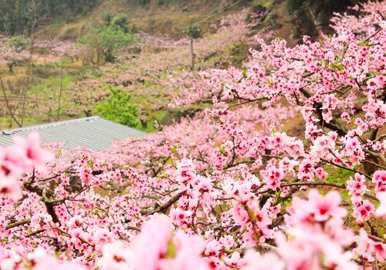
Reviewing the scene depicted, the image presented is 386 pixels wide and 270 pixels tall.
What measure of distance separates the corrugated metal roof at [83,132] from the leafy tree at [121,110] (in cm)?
351

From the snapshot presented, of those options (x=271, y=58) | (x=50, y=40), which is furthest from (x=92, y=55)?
(x=271, y=58)

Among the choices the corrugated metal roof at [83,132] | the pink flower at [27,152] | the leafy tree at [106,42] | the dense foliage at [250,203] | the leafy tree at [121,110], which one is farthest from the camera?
the leafy tree at [106,42]

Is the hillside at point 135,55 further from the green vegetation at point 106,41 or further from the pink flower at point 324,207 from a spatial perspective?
the pink flower at point 324,207

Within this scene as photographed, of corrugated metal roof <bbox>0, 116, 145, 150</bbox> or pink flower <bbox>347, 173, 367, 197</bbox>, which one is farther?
corrugated metal roof <bbox>0, 116, 145, 150</bbox>

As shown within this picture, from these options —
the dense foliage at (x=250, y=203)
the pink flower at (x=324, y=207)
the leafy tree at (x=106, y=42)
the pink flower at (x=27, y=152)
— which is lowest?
the leafy tree at (x=106, y=42)

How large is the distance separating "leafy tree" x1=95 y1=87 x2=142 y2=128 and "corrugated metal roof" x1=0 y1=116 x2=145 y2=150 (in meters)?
3.51

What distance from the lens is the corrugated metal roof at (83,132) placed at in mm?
23559

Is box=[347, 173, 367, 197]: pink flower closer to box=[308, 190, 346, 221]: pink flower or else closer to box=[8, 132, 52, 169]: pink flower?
box=[308, 190, 346, 221]: pink flower

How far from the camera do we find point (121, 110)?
31500mm

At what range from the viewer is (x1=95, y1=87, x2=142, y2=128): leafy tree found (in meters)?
31.0

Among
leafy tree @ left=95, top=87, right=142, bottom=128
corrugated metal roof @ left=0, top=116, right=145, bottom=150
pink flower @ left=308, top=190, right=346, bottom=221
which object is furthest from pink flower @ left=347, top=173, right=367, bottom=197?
leafy tree @ left=95, top=87, right=142, bottom=128

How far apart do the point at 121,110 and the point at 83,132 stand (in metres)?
6.23

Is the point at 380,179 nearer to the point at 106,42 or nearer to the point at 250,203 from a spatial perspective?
the point at 250,203

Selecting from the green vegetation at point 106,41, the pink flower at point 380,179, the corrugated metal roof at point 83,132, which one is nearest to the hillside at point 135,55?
the green vegetation at point 106,41
